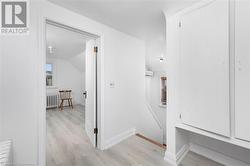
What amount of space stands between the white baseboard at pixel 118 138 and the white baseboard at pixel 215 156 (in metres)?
1.23

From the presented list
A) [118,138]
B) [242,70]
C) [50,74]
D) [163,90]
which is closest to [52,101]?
[50,74]

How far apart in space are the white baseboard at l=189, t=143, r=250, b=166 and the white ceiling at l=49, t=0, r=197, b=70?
87.5 inches

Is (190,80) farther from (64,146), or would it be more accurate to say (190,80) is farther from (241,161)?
(64,146)

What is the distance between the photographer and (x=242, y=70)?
129 cm

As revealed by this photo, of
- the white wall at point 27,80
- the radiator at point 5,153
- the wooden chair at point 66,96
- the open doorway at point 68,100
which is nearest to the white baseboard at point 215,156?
the open doorway at point 68,100

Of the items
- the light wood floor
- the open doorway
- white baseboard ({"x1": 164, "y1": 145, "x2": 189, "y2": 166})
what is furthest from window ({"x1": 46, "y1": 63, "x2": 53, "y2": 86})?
white baseboard ({"x1": 164, "y1": 145, "x2": 189, "y2": 166})

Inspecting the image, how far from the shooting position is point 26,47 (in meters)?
1.48

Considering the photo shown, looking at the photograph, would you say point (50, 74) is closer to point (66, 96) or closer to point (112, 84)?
point (66, 96)

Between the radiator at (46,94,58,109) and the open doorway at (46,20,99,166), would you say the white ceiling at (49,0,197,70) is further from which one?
the radiator at (46,94,58,109)

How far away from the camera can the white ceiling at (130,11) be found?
5.54 ft

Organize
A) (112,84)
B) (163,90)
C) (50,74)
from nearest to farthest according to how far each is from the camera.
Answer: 1. (112,84)
2. (163,90)
3. (50,74)

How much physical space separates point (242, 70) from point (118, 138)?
7.46 feet

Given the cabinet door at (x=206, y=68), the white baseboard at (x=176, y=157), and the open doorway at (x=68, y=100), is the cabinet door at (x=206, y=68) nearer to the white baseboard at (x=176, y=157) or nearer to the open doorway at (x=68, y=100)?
the white baseboard at (x=176, y=157)

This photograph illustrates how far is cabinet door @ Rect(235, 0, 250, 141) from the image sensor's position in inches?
49.1
